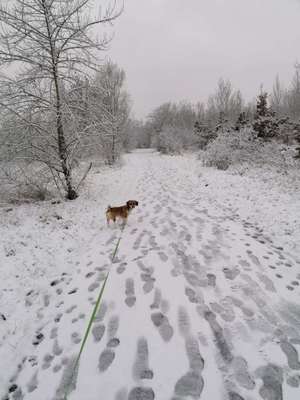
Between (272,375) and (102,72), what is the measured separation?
28.7ft

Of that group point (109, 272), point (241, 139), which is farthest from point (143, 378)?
point (241, 139)

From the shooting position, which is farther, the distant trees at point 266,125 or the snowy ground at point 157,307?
the distant trees at point 266,125

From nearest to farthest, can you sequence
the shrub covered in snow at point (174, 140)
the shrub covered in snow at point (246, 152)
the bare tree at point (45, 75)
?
the bare tree at point (45, 75), the shrub covered in snow at point (246, 152), the shrub covered in snow at point (174, 140)

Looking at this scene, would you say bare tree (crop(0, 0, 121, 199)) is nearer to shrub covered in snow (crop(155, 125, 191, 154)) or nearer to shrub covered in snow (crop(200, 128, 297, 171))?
shrub covered in snow (crop(200, 128, 297, 171))

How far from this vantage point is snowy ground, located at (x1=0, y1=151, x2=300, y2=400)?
225 cm

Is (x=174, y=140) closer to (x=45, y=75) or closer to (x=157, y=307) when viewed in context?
(x=45, y=75)

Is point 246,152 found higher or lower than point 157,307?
higher

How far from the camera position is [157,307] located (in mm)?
3145

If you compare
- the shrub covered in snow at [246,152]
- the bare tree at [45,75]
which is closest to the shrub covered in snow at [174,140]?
the shrub covered in snow at [246,152]

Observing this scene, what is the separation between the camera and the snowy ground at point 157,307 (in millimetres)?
2252

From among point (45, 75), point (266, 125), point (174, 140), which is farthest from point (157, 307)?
point (174, 140)

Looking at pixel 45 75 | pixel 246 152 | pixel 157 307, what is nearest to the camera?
pixel 157 307

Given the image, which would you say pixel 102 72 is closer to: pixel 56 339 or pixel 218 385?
pixel 56 339

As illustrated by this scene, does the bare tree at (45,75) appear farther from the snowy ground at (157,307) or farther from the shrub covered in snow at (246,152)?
the shrub covered in snow at (246,152)
